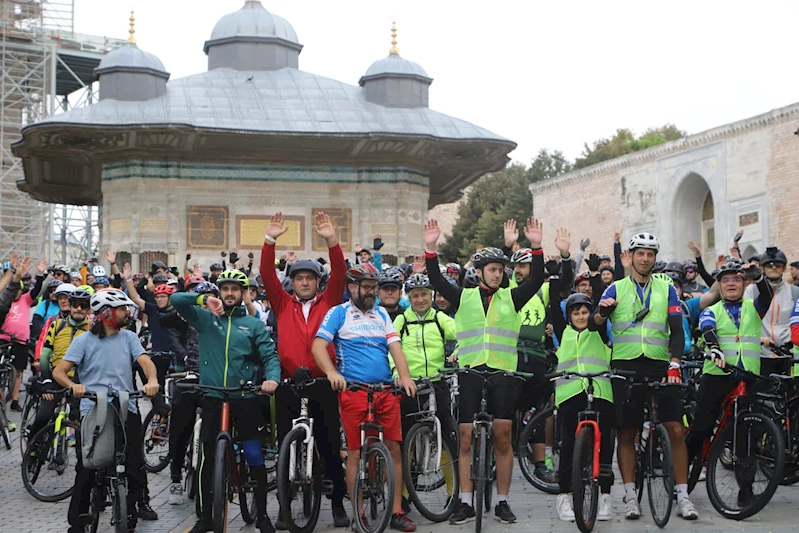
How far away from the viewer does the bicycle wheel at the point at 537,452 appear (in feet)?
34.3

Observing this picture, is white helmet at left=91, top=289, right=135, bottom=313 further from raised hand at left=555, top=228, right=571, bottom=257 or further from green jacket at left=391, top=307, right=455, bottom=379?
raised hand at left=555, top=228, right=571, bottom=257

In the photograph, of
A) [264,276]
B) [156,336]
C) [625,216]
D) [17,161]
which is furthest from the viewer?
[625,216]

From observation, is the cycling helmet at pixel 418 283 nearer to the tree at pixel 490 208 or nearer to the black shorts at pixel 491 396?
the black shorts at pixel 491 396

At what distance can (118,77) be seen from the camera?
28.5 m

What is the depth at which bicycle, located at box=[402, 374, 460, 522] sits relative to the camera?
927 cm

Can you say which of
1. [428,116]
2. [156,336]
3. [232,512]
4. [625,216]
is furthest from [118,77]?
[625,216]

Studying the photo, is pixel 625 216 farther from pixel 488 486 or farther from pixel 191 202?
pixel 488 486

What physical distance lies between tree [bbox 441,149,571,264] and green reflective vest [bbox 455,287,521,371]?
53.1 m

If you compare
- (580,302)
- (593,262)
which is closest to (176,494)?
(580,302)

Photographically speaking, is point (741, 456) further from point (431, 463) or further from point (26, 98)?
point (26, 98)

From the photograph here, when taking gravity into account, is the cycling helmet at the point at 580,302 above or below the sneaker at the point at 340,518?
above

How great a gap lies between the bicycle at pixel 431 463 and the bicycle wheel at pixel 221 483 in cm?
169

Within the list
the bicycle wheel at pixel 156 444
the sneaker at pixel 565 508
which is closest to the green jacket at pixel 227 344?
the sneaker at pixel 565 508

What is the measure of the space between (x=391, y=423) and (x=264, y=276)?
1.58 m
